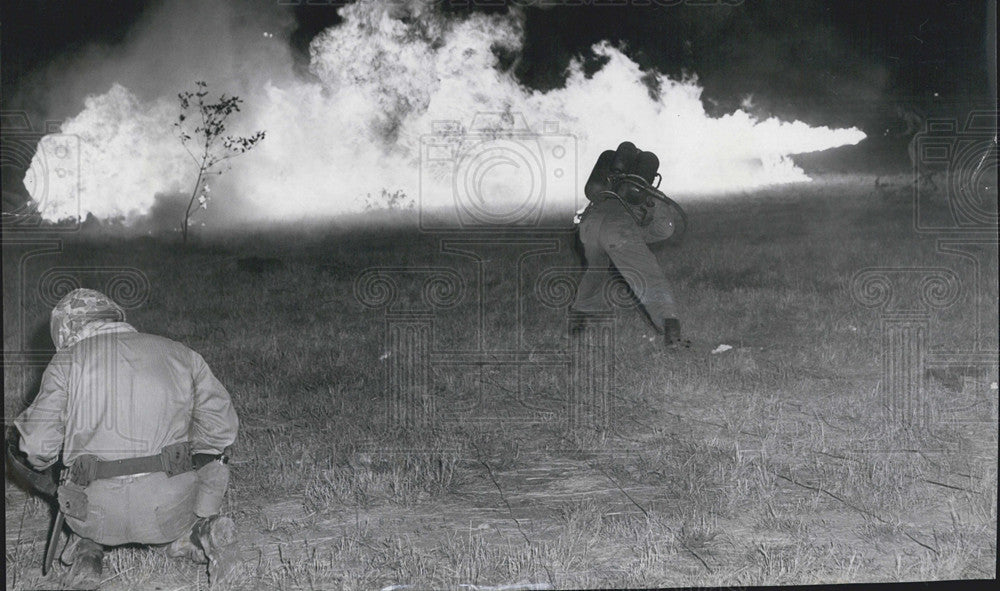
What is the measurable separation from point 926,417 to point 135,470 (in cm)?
611

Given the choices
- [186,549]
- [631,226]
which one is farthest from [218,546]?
[631,226]

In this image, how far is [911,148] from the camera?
1759cm

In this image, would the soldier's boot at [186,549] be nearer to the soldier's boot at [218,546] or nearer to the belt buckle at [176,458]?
the soldier's boot at [218,546]

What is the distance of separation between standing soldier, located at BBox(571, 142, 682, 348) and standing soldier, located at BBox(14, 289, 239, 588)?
598cm

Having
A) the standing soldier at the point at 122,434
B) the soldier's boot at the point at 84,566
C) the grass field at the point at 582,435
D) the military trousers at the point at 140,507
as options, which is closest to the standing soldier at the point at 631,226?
the grass field at the point at 582,435

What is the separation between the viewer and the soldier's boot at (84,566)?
4.22 m

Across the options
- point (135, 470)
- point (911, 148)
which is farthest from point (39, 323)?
point (911, 148)

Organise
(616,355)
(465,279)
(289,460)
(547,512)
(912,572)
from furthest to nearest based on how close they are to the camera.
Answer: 1. (465,279)
2. (616,355)
3. (289,460)
4. (547,512)
5. (912,572)

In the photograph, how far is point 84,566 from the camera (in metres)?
4.23

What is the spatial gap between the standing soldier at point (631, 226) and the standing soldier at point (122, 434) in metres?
5.98

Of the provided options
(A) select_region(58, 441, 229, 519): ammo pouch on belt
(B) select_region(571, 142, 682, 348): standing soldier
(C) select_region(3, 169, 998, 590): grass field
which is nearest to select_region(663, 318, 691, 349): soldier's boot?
(B) select_region(571, 142, 682, 348): standing soldier

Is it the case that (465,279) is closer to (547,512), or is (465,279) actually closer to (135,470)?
(547,512)

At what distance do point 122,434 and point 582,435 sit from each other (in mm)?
3861

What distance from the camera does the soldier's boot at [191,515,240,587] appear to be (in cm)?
430
